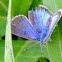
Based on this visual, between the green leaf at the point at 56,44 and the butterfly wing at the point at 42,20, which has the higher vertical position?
the butterfly wing at the point at 42,20

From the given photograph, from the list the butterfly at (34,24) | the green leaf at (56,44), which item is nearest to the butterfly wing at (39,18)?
the butterfly at (34,24)

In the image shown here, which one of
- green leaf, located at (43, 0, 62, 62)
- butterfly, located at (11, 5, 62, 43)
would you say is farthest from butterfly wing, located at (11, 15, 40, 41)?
green leaf, located at (43, 0, 62, 62)

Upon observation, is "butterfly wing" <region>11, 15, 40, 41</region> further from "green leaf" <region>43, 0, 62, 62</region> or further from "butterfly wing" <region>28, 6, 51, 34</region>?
"green leaf" <region>43, 0, 62, 62</region>

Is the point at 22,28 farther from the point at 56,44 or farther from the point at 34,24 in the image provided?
the point at 56,44

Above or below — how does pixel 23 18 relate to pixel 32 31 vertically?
above

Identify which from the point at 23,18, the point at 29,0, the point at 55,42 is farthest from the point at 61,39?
the point at 29,0

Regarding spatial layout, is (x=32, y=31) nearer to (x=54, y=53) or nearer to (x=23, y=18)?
(x=23, y=18)

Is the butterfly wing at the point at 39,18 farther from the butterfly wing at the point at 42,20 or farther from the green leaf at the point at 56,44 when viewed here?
the green leaf at the point at 56,44
